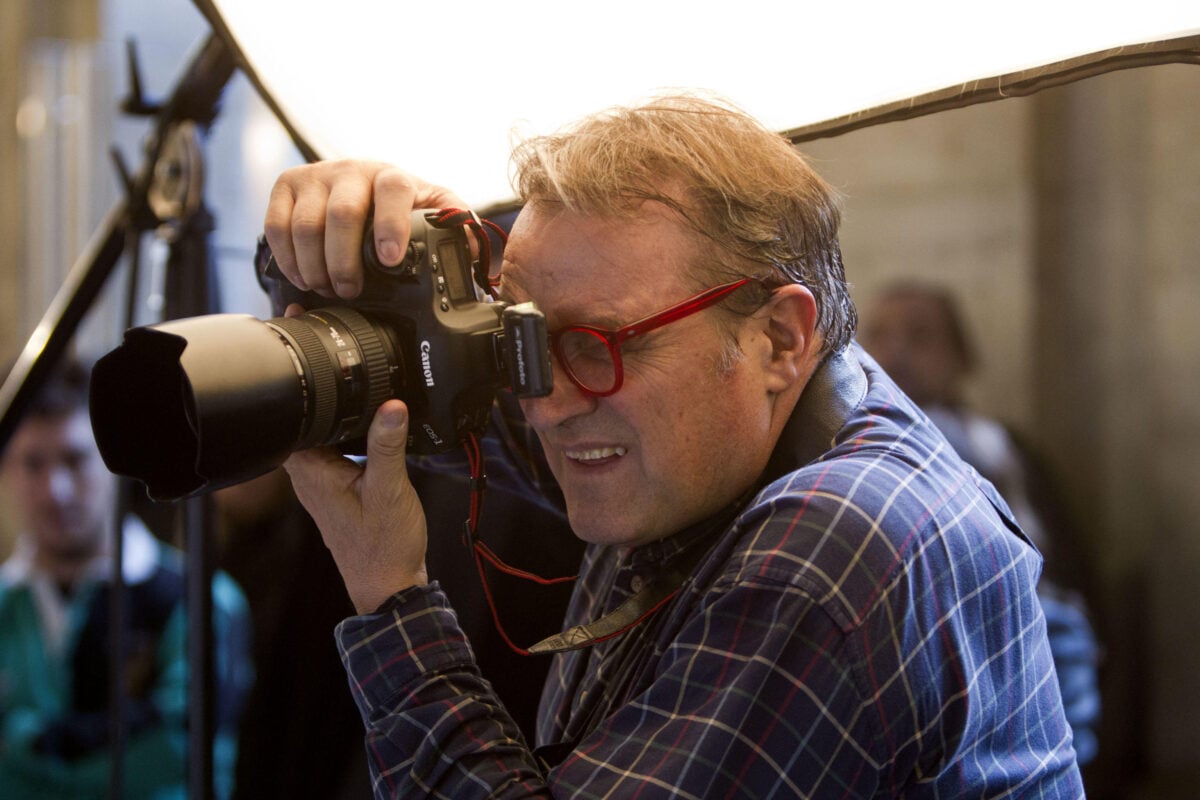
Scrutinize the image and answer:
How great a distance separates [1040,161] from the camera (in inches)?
101

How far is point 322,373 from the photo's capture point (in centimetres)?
71

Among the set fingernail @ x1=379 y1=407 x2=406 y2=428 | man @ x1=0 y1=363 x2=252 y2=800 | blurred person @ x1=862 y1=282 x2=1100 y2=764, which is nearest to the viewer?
fingernail @ x1=379 y1=407 x2=406 y2=428

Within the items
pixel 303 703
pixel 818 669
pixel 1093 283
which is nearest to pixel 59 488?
pixel 303 703

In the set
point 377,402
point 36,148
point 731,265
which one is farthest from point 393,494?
point 36,148

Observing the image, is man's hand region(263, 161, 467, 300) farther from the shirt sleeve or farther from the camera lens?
the shirt sleeve

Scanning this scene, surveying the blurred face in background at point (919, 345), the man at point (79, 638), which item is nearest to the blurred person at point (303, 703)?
the man at point (79, 638)

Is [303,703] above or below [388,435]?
below

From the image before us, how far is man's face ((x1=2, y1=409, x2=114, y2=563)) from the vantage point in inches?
72.9

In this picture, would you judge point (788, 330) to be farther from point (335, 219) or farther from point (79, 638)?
point (79, 638)

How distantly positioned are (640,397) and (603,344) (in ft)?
0.15

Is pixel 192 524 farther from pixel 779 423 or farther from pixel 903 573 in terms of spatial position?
pixel 903 573

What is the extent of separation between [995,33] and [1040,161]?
2.09m

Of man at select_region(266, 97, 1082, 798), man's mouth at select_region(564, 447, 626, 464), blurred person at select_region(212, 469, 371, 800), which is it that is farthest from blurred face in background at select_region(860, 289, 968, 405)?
man's mouth at select_region(564, 447, 626, 464)

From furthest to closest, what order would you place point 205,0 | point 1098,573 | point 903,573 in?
1. point 1098,573
2. point 205,0
3. point 903,573
